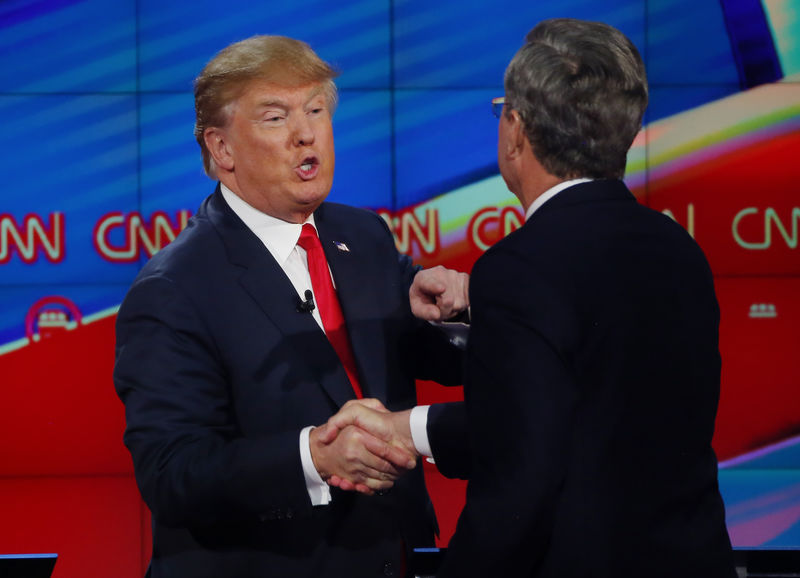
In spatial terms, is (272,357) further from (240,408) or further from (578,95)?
(578,95)

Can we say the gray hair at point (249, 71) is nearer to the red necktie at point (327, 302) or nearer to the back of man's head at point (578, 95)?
the red necktie at point (327, 302)

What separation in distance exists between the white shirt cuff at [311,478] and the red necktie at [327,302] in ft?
0.75

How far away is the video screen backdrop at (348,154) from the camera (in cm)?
459

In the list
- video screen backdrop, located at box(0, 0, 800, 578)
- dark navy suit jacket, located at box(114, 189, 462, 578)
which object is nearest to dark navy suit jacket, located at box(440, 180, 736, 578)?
dark navy suit jacket, located at box(114, 189, 462, 578)

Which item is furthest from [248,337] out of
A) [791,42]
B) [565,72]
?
[791,42]

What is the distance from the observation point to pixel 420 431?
1734 millimetres

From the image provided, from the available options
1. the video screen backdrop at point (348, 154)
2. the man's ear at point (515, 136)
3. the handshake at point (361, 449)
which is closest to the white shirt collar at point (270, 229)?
the handshake at point (361, 449)

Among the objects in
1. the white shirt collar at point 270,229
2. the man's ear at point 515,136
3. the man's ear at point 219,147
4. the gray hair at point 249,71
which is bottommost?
the man's ear at point 515,136

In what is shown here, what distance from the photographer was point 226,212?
1.95 m

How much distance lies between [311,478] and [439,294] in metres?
0.49

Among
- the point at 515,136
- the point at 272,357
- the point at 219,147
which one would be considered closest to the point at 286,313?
the point at 272,357

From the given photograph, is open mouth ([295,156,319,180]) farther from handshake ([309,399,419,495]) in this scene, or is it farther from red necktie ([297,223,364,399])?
handshake ([309,399,419,495])

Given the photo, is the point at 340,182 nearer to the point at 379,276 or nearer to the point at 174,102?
the point at 174,102

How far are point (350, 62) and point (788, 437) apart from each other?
2.91 meters
